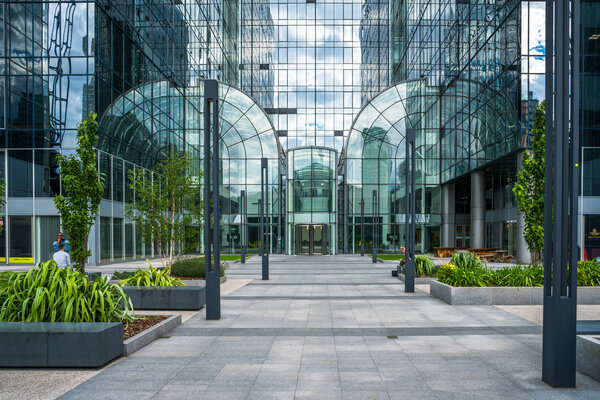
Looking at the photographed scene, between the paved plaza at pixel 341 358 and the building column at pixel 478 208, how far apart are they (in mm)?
25658

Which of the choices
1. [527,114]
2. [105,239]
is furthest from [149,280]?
[527,114]

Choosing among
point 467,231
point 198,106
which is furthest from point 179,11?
point 467,231

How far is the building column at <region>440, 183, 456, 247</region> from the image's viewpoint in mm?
43062

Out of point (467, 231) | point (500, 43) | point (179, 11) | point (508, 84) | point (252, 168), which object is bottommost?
point (467, 231)

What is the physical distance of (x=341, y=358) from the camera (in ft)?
23.7

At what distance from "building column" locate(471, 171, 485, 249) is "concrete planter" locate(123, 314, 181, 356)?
1228 inches

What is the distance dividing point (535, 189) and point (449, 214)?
28.9 metres

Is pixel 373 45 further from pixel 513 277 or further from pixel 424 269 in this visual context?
pixel 513 277

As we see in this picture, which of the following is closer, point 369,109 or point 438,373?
point 438,373

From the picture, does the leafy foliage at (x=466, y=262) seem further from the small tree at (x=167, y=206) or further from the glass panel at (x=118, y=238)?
the glass panel at (x=118, y=238)

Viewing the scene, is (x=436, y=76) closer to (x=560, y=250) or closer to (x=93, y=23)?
(x=93, y=23)

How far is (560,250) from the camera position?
5605 mm

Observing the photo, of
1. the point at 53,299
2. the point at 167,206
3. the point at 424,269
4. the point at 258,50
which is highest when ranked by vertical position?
the point at 258,50

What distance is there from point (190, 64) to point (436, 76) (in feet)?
78.3
